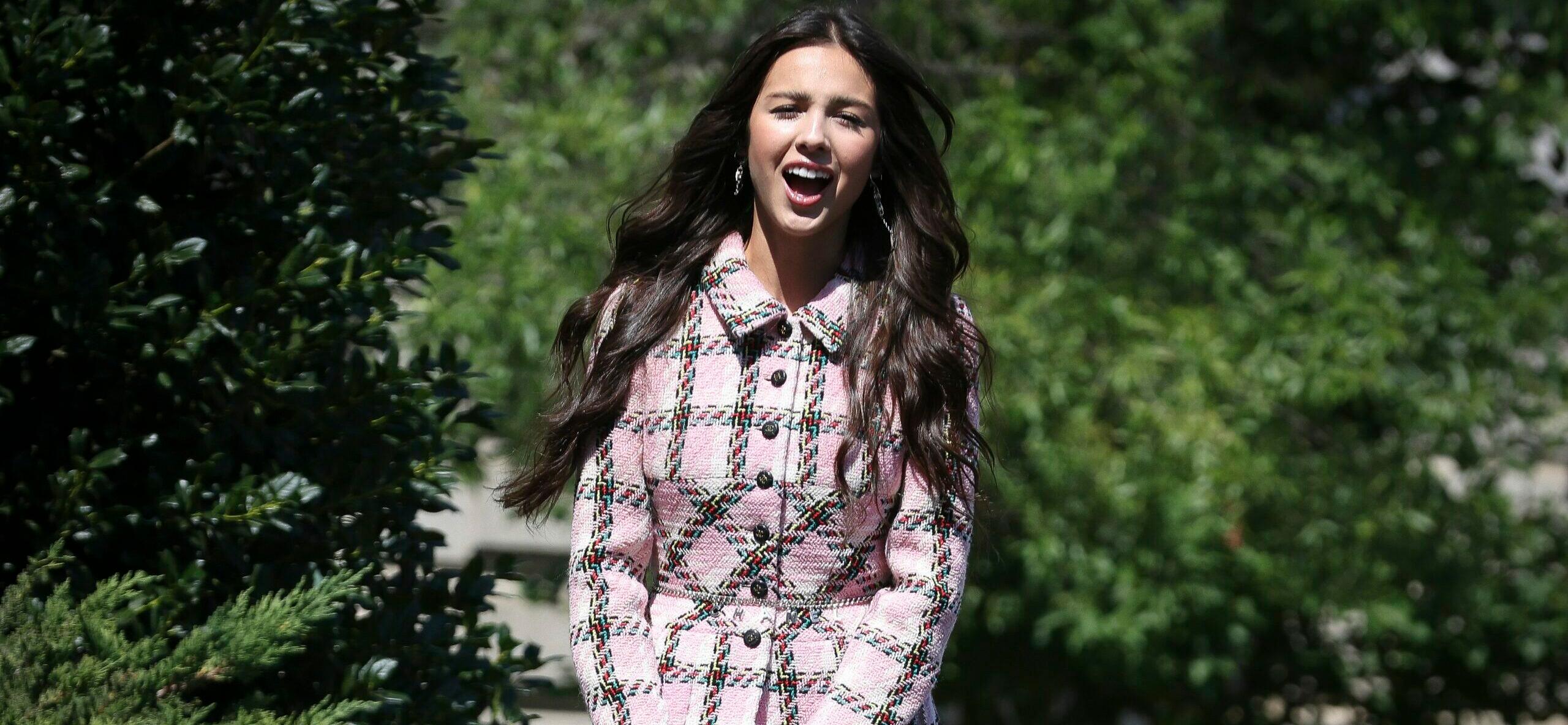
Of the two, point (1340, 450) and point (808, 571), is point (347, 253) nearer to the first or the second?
point (808, 571)

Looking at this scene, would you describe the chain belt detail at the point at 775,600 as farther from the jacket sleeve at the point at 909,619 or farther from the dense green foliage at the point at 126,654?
the dense green foliage at the point at 126,654

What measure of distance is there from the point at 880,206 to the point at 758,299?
0.26 meters

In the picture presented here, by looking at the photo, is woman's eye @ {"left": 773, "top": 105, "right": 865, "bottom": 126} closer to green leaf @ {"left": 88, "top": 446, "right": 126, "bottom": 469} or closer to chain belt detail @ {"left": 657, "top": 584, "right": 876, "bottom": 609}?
chain belt detail @ {"left": 657, "top": 584, "right": 876, "bottom": 609}

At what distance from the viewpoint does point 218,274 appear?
2.51m

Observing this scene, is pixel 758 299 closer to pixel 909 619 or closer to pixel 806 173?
pixel 806 173

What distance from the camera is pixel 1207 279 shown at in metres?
5.24

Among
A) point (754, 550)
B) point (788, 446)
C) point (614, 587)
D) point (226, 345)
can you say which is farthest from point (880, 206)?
point (226, 345)

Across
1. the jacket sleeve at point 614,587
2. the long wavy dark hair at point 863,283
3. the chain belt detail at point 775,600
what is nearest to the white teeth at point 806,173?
the long wavy dark hair at point 863,283

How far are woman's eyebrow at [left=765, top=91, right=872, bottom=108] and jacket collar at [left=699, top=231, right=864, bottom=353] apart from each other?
0.25m

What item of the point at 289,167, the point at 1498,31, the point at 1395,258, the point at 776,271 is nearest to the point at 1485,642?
the point at 1395,258

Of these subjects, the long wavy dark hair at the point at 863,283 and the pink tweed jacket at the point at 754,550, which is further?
the long wavy dark hair at the point at 863,283

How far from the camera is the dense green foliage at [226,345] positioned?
7.55 feet

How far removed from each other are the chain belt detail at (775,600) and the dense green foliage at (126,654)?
0.48 m

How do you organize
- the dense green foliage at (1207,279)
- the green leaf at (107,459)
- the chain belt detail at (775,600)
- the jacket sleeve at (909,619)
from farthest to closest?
the dense green foliage at (1207,279) → the green leaf at (107,459) → the chain belt detail at (775,600) → the jacket sleeve at (909,619)
